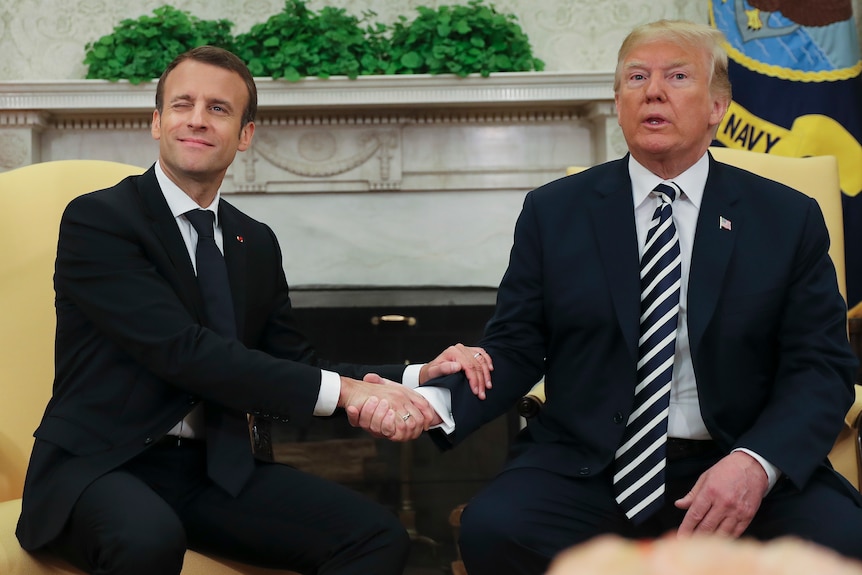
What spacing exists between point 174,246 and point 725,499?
1.25 m

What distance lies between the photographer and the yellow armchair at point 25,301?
2.33m

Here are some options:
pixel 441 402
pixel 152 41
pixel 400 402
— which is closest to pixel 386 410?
pixel 400 402

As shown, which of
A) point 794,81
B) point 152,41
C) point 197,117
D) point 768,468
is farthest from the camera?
point 152,41

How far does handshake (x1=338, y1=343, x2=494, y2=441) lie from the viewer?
2.08 metres

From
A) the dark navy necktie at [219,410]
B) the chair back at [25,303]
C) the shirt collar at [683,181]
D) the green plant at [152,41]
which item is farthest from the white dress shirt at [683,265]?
the green plant at [152,41]

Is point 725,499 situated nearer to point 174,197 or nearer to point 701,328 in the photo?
point 701,328

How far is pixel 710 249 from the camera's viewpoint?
2.08 m

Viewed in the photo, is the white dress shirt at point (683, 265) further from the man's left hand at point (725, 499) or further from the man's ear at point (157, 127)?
the man's ear at point (157, 127)

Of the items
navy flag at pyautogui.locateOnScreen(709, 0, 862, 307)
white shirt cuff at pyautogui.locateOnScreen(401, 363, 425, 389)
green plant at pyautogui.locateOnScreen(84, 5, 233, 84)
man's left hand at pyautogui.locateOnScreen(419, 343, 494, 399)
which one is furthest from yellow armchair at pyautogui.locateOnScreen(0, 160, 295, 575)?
navy flag at pyautogui.locateOnScreen(709, 0, 862, 307)

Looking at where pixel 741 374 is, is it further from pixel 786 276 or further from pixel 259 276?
pixel 259 276

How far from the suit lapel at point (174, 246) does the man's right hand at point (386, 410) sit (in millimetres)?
372

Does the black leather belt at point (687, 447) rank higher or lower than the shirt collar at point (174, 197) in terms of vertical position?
lower

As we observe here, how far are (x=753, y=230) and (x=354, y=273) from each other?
2.60 metres

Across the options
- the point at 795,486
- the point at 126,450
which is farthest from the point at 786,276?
the point at 126,450
